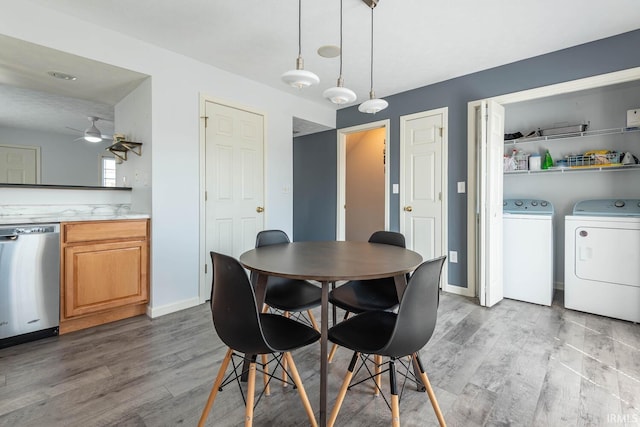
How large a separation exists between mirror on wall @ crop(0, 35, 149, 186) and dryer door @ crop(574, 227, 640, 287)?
170 inches

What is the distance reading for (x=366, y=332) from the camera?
1352 mm

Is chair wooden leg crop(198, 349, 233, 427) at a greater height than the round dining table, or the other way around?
the round dining table


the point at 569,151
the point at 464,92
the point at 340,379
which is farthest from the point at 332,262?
the point at 569,151

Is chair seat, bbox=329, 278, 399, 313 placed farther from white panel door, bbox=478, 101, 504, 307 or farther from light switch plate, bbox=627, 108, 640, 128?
light switch plate, bbox=627, 108, 640, 128

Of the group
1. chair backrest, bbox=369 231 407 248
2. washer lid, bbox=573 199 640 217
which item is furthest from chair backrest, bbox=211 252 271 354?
washer lid, bbox=573 199 640 217

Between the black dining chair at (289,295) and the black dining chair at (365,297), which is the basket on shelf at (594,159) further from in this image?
the black dining chair at (289,295)

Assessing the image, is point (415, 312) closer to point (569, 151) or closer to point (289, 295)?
point (289, 295)

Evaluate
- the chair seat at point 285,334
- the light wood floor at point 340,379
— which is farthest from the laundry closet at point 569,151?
the chair seat at point 285,334

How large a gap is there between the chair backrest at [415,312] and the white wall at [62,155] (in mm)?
6938

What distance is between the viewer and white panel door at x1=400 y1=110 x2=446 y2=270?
3.53m

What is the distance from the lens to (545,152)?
3430mm

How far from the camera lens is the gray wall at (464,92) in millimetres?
2594

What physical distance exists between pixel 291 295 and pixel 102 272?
1.74 meters

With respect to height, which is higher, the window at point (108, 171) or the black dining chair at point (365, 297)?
the window at point (108, 171)
